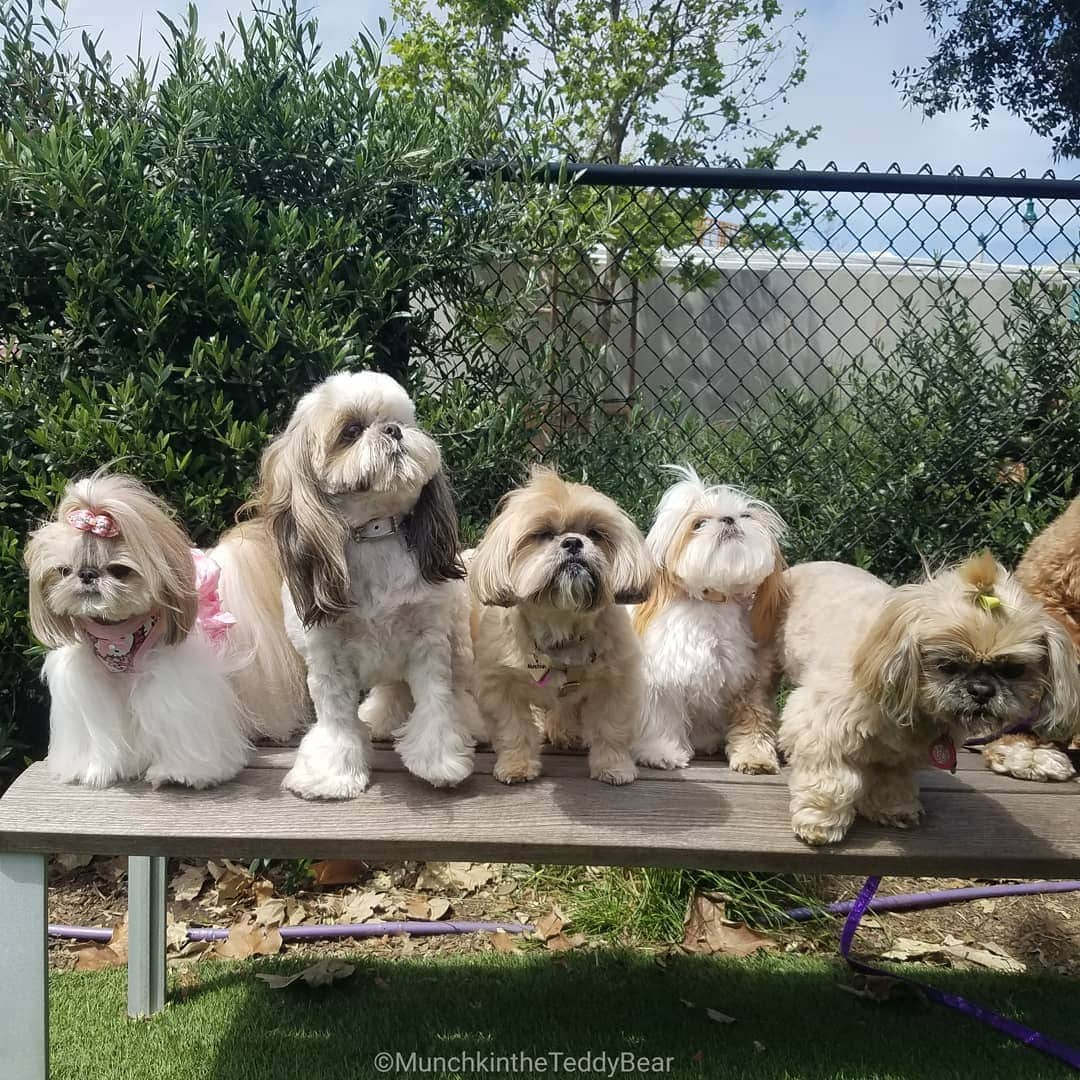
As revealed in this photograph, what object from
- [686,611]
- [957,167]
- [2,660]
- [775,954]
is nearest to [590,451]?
[686,611]

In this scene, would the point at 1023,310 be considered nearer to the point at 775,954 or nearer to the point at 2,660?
the point at 775,954

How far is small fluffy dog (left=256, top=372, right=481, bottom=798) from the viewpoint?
196 centimetres

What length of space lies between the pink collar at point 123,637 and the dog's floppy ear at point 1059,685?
197cm

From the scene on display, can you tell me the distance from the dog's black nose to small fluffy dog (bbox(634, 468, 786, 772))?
0.71m

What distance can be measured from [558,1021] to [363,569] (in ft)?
5.43

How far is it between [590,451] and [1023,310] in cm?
189

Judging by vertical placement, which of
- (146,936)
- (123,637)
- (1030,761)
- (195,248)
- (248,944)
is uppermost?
(195,248)

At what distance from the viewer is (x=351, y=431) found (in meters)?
1.98

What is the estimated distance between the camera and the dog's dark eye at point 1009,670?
1742 millimetres

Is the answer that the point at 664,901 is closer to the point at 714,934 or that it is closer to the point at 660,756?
the point at 714,934

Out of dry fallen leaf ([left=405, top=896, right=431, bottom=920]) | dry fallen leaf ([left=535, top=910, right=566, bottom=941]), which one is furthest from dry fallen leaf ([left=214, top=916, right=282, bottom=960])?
dry fallen leaf ([left=535, top=910, right=566, bottom=941])

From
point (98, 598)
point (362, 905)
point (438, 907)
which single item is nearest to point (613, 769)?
point (98, 598)

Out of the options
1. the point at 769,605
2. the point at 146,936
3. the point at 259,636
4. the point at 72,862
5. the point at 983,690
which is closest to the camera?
the point at 983,690

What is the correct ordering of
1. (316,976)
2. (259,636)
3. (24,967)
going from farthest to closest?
(316,976), (259,636), (24,967)
